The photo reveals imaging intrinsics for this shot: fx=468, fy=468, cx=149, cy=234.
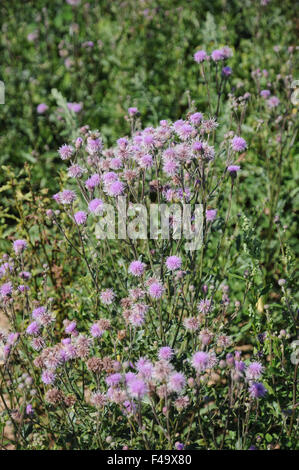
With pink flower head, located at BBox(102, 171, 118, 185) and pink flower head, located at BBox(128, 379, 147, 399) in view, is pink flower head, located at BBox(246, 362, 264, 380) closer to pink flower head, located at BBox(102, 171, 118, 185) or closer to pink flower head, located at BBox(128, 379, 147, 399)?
pink flower head, located at BBox(128, 379, 147, 399)

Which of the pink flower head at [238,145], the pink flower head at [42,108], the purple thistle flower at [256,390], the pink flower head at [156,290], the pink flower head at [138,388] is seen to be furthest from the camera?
the pink flower head at [42,108]

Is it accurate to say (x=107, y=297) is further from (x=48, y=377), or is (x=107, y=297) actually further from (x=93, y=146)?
(x=93, y=146)

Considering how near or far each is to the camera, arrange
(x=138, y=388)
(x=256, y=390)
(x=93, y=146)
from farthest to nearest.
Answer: (x=93, y=146)
(x=256, y=390)
(x=138, y=388)

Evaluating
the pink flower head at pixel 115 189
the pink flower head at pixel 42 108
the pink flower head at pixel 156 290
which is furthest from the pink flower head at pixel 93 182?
the pink flower head at pixel 42 108

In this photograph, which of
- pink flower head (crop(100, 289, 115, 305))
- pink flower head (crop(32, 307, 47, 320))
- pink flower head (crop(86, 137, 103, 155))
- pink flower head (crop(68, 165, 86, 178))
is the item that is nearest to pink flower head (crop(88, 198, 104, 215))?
pink flower head (crop(68, 165, 86, 178))

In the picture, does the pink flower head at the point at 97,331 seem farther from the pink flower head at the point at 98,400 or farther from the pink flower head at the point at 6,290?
the pink flower head at the point at 6,290

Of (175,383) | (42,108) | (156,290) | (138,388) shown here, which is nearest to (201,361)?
(175,383)

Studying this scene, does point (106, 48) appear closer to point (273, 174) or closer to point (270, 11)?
point (270, 11)

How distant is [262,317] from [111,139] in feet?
7.24

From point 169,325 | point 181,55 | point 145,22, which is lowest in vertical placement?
point 169,325

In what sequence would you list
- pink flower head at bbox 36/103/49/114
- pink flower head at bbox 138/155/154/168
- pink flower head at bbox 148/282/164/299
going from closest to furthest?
pink flower head at bbox 148/282/164/299
pink flower head at bbox 138/155/154/168
pink flower head at bbox 36/103/49/114

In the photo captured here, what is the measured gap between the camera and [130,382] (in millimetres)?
1695
